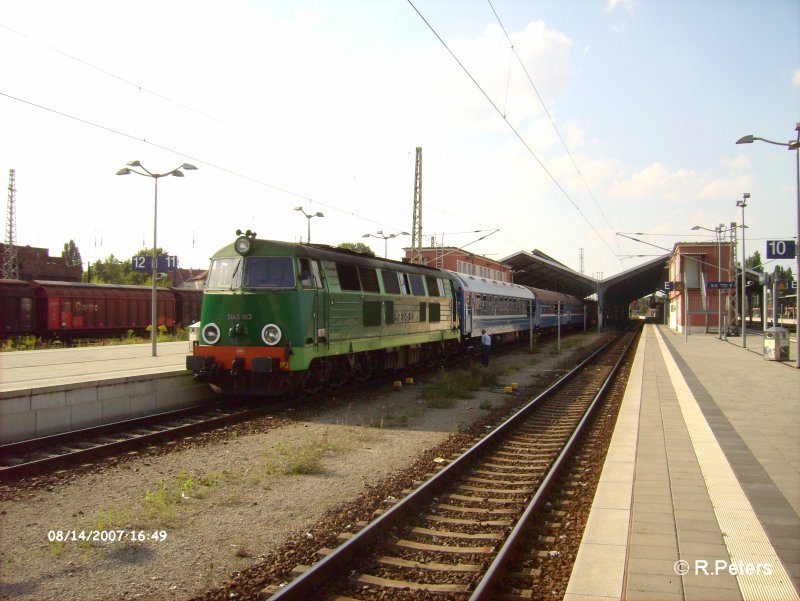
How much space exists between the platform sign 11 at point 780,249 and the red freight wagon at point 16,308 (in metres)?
28.6

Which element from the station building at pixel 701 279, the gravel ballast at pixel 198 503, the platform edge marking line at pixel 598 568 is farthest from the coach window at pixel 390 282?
the station building at pixel 701 279

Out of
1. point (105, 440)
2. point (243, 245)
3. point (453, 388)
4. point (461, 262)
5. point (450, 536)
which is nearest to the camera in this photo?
point (450, 536)

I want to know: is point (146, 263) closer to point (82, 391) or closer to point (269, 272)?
point (269, 272)

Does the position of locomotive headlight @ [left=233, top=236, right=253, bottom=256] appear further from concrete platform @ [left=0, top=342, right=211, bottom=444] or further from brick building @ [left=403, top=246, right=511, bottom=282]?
brick building @ [left=403, top=246, right=511, bottom=282]

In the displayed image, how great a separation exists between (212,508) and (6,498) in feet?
7.67

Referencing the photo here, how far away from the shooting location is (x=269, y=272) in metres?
12.7

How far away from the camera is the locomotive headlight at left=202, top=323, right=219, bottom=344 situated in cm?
1266

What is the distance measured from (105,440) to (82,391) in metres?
1.66

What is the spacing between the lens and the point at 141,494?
23.7 feet

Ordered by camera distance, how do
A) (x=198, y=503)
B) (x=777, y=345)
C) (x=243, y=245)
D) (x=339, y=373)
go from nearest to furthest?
(x=198, y=503) → (x=243, y=245) → (x=339, y=373) → (x=777, y=345)

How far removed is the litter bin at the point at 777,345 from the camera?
2250 centimetres

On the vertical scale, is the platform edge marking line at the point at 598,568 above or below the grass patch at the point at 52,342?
below

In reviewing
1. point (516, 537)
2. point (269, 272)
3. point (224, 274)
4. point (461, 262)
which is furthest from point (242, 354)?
point (461, 262)

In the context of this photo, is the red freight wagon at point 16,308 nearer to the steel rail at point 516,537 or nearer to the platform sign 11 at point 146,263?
the platform sign 11 at point 146,263
